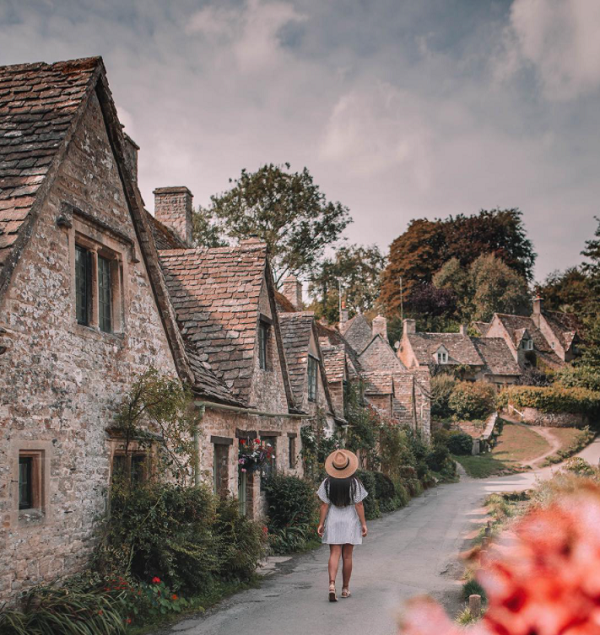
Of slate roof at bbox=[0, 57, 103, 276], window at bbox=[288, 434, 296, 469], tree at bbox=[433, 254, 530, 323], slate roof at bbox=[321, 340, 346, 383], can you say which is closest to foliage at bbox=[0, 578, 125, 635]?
slate roof at bbox=[0, 57, 103, 276]

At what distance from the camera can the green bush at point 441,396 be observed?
49969mm

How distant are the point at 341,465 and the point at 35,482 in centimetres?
417

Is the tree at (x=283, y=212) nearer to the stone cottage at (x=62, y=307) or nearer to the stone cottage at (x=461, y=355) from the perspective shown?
the stone cottage at (x=461, y=355)

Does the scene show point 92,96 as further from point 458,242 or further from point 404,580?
point 458,242

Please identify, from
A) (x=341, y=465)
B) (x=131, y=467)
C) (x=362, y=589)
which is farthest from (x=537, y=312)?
(x=131, y=467)

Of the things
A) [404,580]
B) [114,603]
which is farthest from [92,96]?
[404,580]

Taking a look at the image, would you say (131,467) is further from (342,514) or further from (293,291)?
(293,291)

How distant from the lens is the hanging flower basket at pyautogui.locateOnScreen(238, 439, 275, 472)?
47.9 ft

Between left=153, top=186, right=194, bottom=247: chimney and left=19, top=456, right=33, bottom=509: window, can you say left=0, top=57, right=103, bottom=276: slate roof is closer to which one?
left=19, top=456, right=33, bottom=509: window

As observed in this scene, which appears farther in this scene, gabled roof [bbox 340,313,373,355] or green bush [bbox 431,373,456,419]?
green bush [bbox 431,373,456,419]

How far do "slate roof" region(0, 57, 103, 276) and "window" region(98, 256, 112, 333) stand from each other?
2026 millimetres

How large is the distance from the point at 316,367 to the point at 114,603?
13.7 meters

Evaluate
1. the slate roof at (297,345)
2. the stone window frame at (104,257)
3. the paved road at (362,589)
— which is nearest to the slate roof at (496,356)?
the slate roof at (297,345)

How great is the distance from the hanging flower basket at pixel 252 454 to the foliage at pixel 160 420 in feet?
10.5
